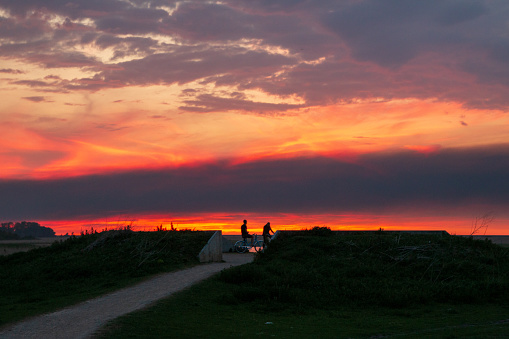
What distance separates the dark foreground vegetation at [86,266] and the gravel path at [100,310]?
1.33 m

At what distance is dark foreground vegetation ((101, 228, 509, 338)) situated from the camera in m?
17.6

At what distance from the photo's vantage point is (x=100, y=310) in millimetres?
19922

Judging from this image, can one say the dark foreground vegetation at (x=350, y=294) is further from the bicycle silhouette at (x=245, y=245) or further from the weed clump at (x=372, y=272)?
the bicycle silhouette at (x=245, y=245)

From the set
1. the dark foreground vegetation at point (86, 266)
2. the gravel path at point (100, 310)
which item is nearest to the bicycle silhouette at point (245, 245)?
the dark foreground vegetation at point (86, 266)

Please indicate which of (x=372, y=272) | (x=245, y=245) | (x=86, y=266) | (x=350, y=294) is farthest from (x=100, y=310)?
(x=245, y=245)

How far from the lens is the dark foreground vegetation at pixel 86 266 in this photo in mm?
24703

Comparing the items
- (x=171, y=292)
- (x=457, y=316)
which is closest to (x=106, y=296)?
(x=171, y=292)

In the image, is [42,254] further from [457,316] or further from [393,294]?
[457,316]

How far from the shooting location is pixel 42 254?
38969mm

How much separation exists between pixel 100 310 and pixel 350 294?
10805 mm

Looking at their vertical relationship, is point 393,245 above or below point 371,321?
above

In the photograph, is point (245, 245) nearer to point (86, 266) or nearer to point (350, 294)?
point (86, 266)

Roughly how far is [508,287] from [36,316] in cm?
2070

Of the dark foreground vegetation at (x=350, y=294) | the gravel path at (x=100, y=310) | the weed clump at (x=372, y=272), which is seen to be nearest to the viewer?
the gravel path at (x=100, y=310)
